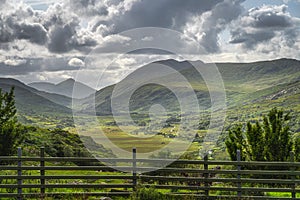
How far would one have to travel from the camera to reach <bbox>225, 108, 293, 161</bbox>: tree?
22.5 meters

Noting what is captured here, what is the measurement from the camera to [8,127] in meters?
26.8

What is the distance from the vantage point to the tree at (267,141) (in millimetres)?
22531

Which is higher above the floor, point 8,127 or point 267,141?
point 8,127

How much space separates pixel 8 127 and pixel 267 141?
14626 mm

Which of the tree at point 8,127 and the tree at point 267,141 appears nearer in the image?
the tree at point 267,141

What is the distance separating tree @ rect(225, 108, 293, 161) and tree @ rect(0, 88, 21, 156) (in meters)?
12.7

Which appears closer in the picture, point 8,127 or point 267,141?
point 267,141

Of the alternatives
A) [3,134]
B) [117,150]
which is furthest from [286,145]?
[3,134]

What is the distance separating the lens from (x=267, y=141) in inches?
892

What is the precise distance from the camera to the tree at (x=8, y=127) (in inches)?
1054

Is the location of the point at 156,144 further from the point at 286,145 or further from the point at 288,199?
the point at 288,199

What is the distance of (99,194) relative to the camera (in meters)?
16.1

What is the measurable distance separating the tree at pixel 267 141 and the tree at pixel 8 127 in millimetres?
12690

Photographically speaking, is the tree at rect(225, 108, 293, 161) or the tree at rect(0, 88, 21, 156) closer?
the tree at rect(225, 108, 293, 161)
